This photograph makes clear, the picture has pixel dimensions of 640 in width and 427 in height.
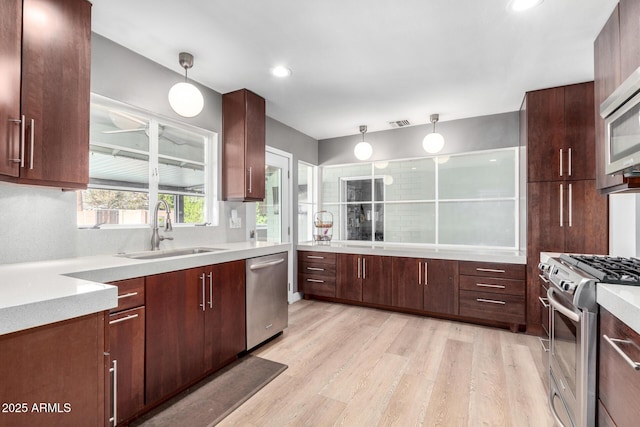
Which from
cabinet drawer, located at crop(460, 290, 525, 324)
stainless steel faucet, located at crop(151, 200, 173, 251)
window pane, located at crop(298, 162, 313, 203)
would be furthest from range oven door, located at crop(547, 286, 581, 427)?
window pane, located at crop(298, 162, 313, 203)

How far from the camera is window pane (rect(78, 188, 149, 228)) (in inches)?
83.7

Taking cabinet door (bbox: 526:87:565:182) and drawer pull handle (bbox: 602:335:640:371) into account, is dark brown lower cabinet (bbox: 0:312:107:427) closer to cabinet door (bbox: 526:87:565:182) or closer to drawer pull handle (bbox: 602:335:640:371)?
drawer pull handle (bbox: 602:335:640:371)

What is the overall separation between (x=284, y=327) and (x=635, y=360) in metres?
2.55

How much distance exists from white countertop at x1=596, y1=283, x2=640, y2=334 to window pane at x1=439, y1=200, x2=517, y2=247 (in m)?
2.70

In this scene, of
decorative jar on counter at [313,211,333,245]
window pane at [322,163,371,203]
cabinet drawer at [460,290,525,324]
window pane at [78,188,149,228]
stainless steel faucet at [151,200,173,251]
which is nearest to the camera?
window pane at [78,188,149,228]

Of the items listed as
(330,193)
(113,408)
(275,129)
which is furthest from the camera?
(330,193)

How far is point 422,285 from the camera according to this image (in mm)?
3568

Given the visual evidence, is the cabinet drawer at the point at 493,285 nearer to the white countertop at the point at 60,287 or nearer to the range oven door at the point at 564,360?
the range oven door at the point at 564,360

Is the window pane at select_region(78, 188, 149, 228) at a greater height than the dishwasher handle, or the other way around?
the window pane at select_region(78, 188, 149, 228)

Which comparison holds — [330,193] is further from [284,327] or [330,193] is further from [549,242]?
[549,242]

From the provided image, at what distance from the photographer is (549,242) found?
118 inches

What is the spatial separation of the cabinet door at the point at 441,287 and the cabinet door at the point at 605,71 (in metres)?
1.69

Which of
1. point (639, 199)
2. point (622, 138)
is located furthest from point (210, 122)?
point (639, 199)

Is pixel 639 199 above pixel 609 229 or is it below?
above
